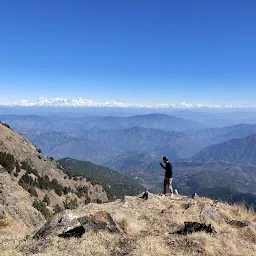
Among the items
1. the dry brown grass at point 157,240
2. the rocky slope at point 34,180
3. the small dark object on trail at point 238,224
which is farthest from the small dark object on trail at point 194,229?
the rocky slope at point 34,180

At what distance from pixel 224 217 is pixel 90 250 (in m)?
11.6

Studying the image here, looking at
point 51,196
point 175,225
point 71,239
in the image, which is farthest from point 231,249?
point 51,196

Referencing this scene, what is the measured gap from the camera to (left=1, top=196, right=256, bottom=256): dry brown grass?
11453mm

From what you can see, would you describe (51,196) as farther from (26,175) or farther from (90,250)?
(90,250)

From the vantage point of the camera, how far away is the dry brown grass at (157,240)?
37.6 feet

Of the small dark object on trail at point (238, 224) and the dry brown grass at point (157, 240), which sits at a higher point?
the dry brown grass at point (157, 240)

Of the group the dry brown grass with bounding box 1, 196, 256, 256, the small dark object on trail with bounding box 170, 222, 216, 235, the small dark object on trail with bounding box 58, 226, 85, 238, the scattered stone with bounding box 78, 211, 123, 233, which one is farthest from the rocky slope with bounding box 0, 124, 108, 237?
the small dark object on trail with bounding box 170, 222, 216, 235

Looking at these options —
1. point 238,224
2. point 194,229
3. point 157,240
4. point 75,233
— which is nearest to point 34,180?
point 238,224

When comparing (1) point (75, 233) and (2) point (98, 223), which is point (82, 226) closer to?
(1) point (75, 233)

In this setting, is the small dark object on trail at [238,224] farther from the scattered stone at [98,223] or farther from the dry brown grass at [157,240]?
the scattered stone at [98,223]

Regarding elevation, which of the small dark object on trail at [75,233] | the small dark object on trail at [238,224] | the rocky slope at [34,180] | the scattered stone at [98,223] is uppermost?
the scattered stone at [98,223]

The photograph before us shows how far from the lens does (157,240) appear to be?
41.8ft

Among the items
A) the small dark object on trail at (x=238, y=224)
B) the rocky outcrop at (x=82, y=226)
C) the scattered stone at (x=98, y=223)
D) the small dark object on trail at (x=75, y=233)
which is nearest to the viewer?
the small dark object on trail at (x=75, y=233)

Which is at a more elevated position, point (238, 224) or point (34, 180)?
point (238, 224)
